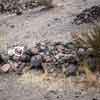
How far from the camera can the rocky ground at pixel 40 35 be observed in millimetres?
4902

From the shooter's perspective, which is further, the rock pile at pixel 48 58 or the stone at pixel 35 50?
the stone at pixel 35 50

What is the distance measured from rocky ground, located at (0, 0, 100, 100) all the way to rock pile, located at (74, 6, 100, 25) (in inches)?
6.3

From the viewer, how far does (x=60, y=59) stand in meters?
5.53

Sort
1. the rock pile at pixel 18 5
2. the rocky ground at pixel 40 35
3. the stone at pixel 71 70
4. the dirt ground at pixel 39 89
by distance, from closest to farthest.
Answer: the dirt ground at pixel 39 89 < the rocky ground at pixel 40 35 < the stone at pixel 71 70 < the rock pile at pixel 18 5

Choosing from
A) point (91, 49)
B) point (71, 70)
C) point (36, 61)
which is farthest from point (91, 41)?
point (36, 61)

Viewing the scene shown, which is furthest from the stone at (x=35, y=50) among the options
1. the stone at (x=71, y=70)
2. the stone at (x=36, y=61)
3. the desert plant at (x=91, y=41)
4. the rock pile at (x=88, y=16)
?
the rock pile at (x=88, y=16)

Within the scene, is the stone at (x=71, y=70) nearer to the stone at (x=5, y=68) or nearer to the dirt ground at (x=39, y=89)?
the dirt ground at (x=39, y=89)

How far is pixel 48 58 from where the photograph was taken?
564 cm

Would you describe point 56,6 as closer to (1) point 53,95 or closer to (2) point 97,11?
(2) point 97,11

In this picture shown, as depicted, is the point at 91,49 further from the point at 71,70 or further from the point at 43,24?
the point at 43,24

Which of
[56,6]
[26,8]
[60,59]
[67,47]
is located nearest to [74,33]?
[67,47]

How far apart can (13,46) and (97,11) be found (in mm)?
1820

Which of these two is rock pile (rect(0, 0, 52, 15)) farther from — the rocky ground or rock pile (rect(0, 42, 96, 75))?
rock pile (rect(0, 42, 96, 75))

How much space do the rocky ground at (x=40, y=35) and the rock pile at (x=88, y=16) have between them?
16 cm
